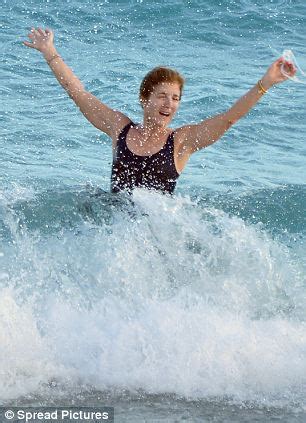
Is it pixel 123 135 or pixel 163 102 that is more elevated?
pixel 163 102

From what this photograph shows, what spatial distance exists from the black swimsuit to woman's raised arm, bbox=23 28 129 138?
0.58 ft

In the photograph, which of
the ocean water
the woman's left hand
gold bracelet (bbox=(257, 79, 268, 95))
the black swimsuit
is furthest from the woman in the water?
the woman's left hand

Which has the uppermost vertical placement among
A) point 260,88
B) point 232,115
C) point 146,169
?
point 260,88

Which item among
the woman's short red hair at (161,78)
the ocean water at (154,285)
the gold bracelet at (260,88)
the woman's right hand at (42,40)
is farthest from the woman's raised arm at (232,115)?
the woman's right hand at (42,40)

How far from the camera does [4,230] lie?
7.73 meters

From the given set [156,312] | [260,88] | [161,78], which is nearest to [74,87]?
[161,78]

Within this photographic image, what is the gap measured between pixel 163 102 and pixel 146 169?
0.46m

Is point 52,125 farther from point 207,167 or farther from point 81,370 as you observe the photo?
point 81,370

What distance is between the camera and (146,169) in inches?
225

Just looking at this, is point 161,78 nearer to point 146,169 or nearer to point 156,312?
point 146,169

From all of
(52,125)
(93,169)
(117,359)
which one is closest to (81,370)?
(117,359)

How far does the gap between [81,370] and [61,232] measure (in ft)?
9.13

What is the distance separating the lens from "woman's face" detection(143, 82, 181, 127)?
576 cm

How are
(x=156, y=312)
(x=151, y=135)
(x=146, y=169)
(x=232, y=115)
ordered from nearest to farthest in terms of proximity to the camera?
(x=156, y=312), (x=232, y=115), (x=146, y=169), (x=151, y=135)
